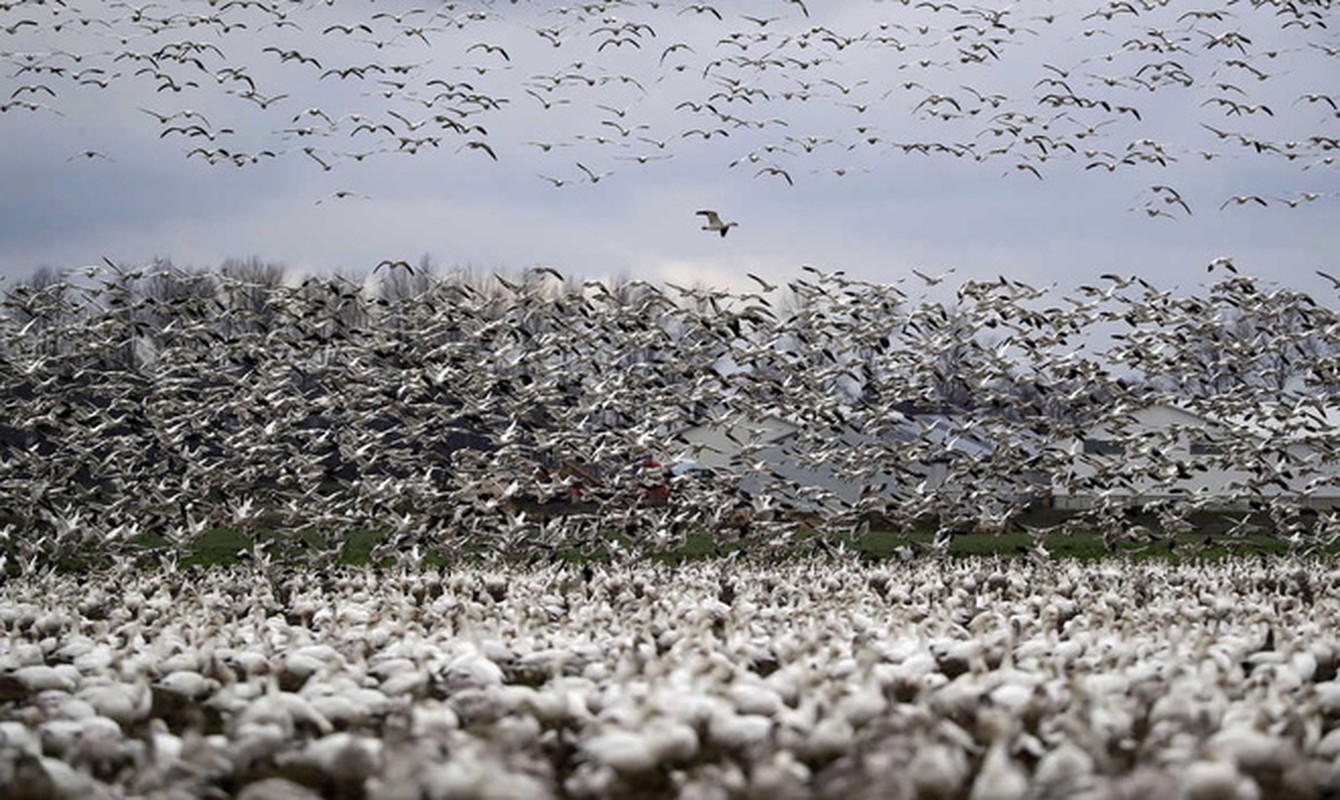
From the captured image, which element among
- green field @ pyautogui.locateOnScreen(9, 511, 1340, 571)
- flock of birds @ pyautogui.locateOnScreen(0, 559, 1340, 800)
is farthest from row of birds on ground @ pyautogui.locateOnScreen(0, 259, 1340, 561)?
flock of birds @ pyautogui.locateOnScreen(0, 559, 1340, 800)

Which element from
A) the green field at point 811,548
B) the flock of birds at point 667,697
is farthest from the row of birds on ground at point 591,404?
the flock of birds at point 667,697

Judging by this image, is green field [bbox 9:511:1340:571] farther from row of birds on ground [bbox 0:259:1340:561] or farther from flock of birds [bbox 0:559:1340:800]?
flock of birds [bbox 0:559:1340:800]

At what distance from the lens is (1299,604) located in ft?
67.3

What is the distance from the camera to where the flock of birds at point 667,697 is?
9.26 meters

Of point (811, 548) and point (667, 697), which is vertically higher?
point (667, 697)

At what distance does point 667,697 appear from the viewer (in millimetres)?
11188

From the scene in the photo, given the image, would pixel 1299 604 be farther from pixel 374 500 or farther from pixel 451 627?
pixel 374 500

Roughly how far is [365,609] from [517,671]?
4.92 meters

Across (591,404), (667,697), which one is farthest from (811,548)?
(667,697)

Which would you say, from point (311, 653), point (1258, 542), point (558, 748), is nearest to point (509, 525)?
point (311, 653)

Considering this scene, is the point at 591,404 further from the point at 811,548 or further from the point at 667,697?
the point at 667,697

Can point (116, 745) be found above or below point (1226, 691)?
below

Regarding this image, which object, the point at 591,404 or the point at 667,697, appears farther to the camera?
the point at 591,404

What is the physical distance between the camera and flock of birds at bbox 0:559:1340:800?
30.4ft
